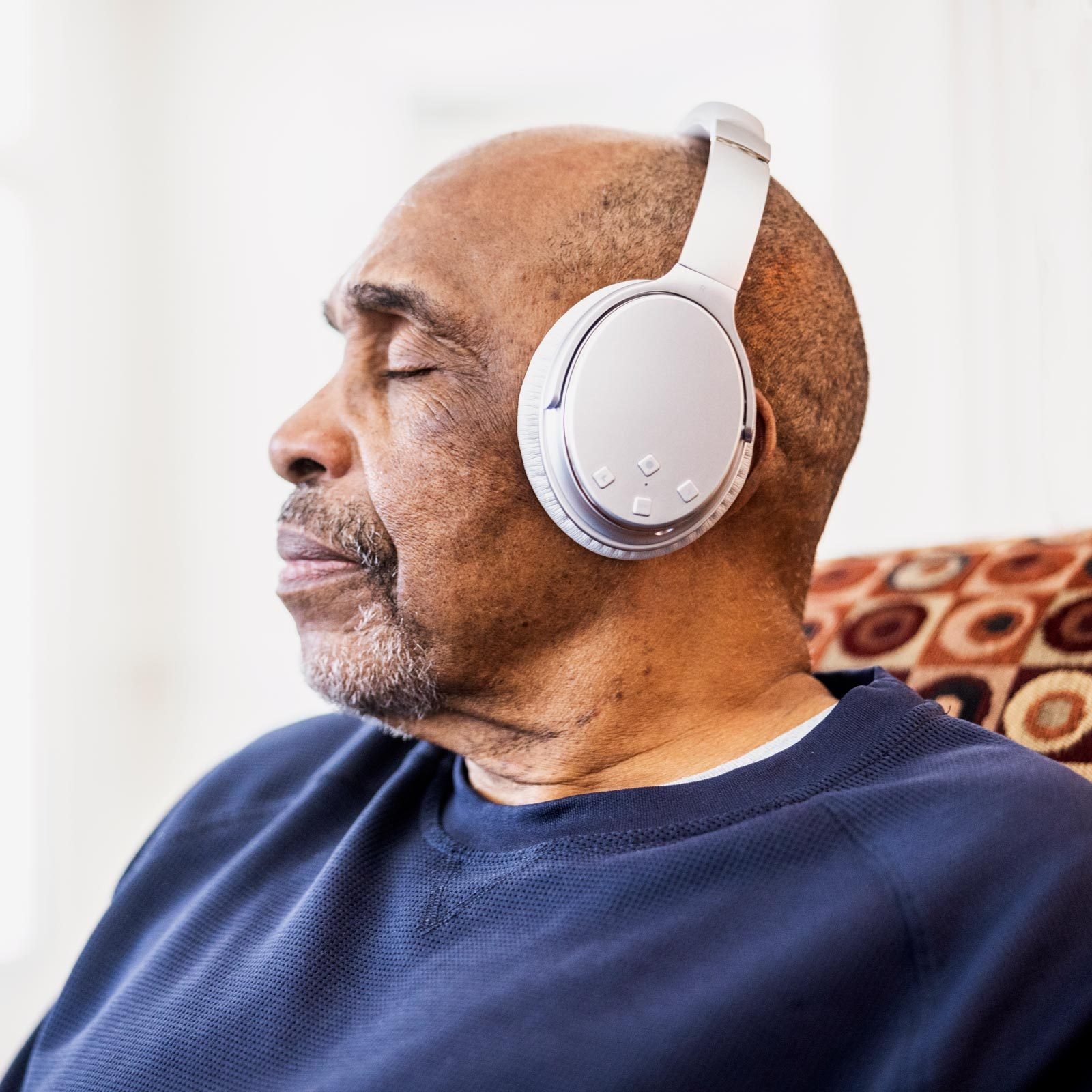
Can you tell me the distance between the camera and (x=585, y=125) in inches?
35.7

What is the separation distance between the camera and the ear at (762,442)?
2.83 ft

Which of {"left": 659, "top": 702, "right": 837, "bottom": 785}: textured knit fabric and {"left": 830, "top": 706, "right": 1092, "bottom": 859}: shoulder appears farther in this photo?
{"left": 659, "top": 702, "right": 837, "bottom": 785}: textured knit fabric

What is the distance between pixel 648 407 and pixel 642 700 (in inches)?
8.8

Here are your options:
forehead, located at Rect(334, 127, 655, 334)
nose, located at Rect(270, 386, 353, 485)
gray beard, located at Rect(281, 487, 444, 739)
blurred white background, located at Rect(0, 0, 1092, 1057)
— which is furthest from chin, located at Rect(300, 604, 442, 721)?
blurred white background, located at Rect(0, 0, 1092, 1057)

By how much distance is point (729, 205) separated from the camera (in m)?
0.81

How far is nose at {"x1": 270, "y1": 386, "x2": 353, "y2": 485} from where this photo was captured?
2.92 feet

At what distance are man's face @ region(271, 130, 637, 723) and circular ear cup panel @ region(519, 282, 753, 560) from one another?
0.18ft

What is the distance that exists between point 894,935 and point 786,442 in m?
0.39

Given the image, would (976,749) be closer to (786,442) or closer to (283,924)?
(786,442)

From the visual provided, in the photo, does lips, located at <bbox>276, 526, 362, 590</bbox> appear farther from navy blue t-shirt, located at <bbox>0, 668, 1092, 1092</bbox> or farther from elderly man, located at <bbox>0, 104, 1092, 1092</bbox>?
navy blue t-shirt, located at <bbox>0, 668, 1092, 1092</bbox>

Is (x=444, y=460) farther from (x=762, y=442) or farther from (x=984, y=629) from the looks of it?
(x=984, y=629)

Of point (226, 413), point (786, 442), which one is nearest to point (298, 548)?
point (786, 442)

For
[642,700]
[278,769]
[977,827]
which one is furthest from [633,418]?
[278,769]

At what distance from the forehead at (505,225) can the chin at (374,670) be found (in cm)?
24
